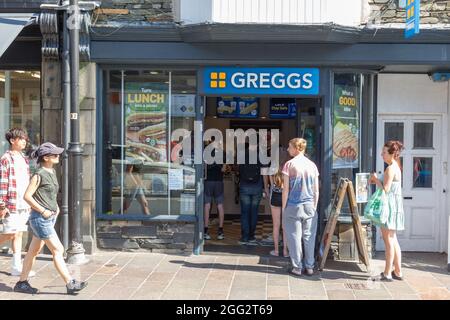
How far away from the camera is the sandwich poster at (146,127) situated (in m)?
8.38

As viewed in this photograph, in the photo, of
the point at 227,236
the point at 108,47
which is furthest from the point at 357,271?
the point at 108,47

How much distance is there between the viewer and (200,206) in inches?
322

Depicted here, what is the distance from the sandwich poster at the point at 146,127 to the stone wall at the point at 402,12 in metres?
3.30

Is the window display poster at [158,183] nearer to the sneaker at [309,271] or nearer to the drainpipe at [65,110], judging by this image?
the drainpipe at [65,110]

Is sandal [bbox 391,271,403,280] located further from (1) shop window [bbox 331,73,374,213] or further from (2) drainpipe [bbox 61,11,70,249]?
(2) drainpipe [bbox 61,11,70,249]

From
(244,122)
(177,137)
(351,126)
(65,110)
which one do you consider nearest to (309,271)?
(351,126)

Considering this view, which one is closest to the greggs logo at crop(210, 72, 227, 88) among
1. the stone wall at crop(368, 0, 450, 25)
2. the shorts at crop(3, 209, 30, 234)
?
the stone wall at crop(368, 0, 450, 25)

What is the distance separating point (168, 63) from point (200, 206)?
211cm

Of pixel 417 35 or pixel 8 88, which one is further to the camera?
pixel 8 88

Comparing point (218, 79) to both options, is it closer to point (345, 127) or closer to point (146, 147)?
point (146, 147)

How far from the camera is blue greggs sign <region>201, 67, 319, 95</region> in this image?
7.97 metres

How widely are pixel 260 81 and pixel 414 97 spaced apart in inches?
97.3

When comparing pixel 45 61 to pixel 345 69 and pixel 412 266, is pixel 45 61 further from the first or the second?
pixel 412 266

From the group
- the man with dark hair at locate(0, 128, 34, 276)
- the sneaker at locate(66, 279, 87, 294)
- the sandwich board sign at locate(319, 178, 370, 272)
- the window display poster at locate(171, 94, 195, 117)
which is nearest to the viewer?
the sneaker at locate(66, 279, 87, 294)
